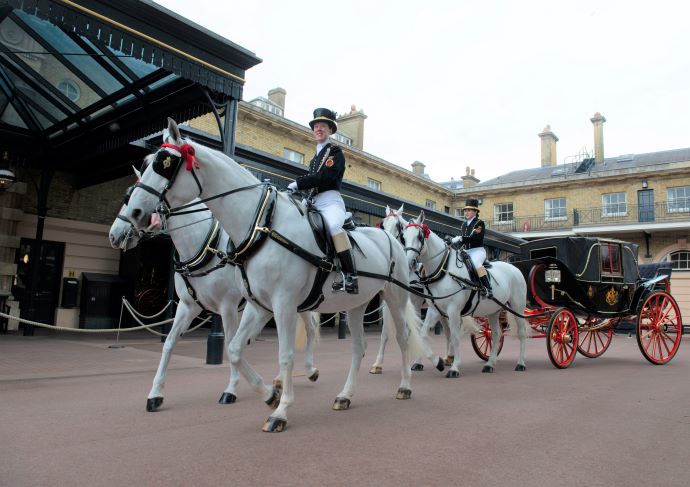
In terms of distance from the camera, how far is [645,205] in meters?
27.9

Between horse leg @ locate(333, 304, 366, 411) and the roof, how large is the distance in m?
29.3

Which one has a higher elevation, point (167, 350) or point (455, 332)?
point (455, 332)

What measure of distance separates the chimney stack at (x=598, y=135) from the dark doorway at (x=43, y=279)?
111ft

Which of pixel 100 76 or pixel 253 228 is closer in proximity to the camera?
pixel 253 228

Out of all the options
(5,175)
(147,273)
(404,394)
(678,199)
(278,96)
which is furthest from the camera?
(678,199)

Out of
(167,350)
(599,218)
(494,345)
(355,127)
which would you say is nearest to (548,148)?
(599,218)

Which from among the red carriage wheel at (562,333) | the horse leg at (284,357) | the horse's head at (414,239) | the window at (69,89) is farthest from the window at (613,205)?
the horse leg at (284,357)

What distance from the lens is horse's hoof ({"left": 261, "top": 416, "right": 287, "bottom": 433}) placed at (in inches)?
155

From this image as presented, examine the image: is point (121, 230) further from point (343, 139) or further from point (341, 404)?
point (343, 139)

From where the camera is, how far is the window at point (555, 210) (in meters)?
31.4

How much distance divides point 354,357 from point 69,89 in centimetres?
840

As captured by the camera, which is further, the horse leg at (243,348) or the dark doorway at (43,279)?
the dark doorway at (43,279)

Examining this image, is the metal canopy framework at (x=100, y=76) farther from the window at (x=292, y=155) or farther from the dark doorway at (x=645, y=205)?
the dark doorway at (x=645, y=205)

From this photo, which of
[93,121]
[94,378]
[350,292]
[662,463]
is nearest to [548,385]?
[662,463]
